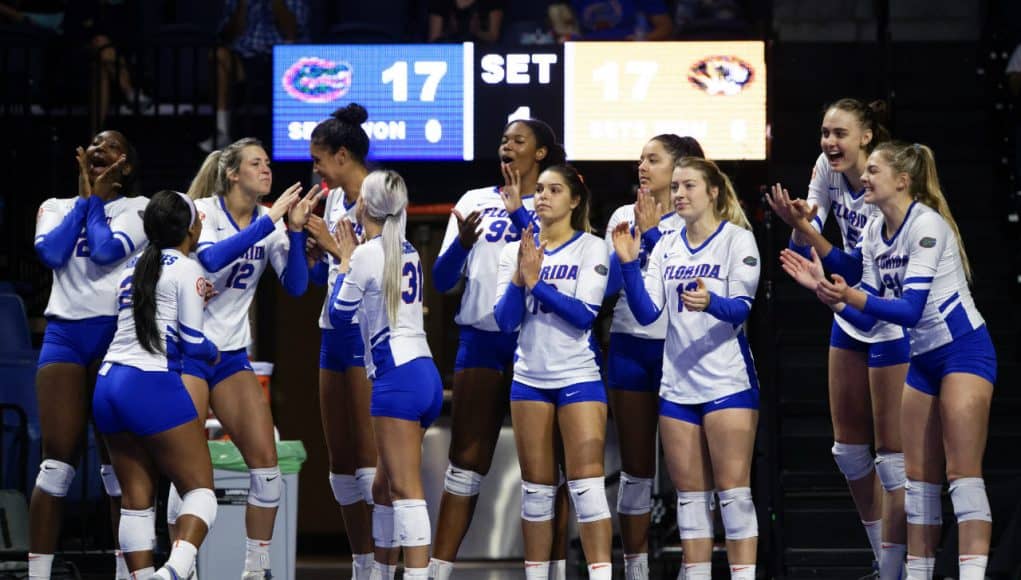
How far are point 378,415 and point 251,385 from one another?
0.75 metres

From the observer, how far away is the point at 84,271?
21.8 feet

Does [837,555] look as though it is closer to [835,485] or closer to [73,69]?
[835,485]

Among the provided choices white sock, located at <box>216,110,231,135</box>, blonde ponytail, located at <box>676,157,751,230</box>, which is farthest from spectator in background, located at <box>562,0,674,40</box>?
blonde ponytail, located at <box>676,157,751,230</box>

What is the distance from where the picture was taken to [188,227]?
6.05m

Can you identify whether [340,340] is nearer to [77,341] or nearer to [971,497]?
[77,341]

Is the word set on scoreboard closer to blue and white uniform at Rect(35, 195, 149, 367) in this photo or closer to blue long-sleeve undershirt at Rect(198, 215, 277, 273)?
blue and white uniform at Rect(35, 195, 149, 367)

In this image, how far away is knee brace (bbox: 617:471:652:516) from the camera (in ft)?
21.0

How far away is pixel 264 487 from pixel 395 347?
93cm

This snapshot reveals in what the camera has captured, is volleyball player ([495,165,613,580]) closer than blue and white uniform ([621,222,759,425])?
No

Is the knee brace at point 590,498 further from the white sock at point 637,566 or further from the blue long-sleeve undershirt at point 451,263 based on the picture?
the blue long-sleeve undershirt at point 451,263

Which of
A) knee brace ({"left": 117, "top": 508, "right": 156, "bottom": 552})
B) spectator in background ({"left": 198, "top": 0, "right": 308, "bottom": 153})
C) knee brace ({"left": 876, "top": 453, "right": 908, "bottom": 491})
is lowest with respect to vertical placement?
knee brace ({"left": 117, "top": 508, "right": 156, "bottom": 552})

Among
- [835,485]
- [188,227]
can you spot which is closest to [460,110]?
[835,485]

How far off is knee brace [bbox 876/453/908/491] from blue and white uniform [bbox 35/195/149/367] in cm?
320

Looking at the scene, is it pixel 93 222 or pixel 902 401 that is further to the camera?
pixel 93 222
